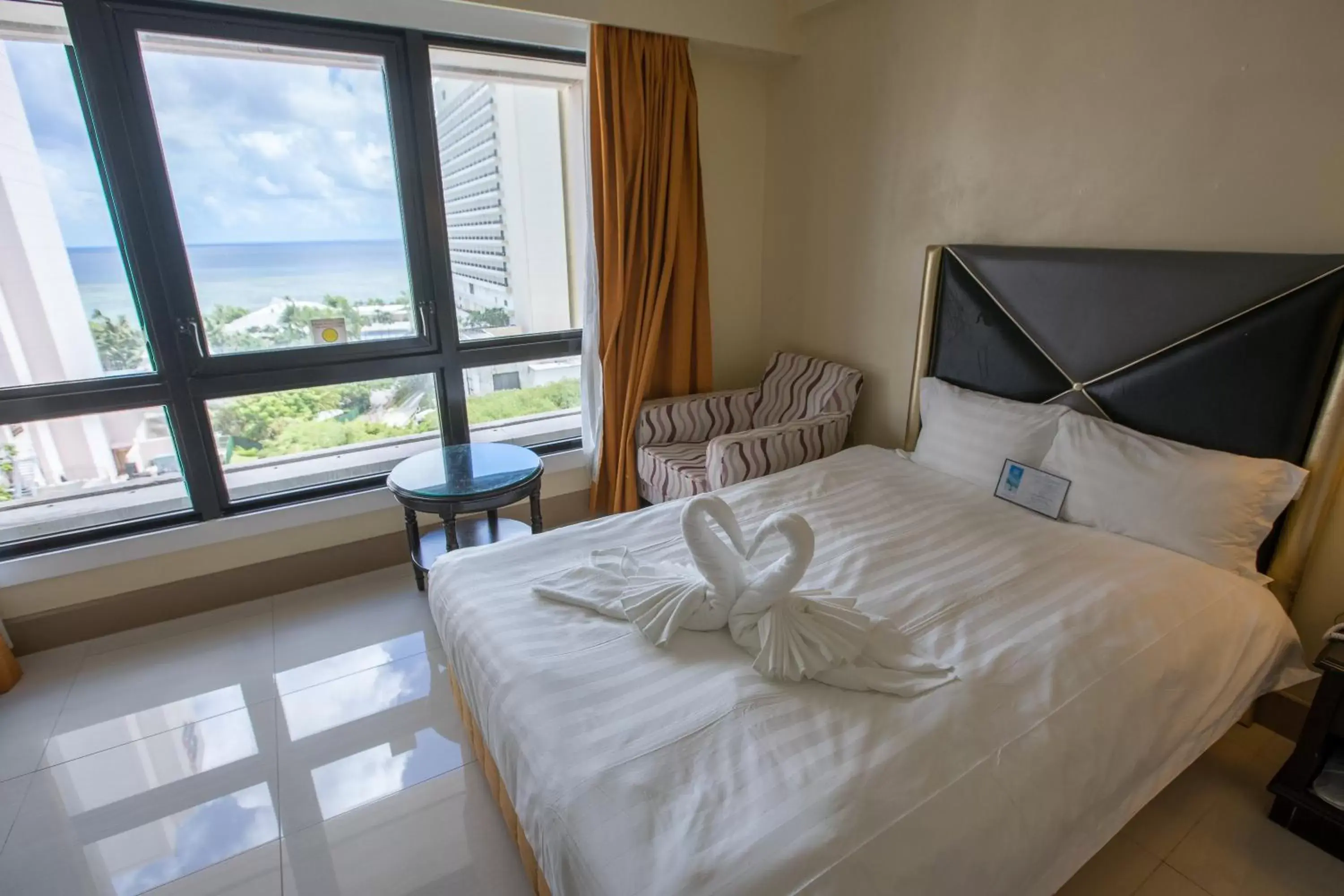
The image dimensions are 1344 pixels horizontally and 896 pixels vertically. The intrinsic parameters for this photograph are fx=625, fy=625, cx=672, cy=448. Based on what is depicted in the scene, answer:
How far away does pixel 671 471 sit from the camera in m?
2.72

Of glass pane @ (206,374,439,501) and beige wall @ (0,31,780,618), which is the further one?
glass pane @ (206,374,439,501)

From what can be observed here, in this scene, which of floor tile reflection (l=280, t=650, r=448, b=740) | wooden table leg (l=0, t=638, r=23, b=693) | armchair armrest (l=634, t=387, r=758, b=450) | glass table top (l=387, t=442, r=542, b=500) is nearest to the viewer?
floor tile reflection (l=280, t=650, r=448, b=740)

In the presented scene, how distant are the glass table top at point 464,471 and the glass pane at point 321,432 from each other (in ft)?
1.17

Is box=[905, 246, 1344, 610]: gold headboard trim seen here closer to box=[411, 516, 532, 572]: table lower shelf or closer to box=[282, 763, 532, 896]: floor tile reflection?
box=[282, 763, 532, 896]: floor tile reflection

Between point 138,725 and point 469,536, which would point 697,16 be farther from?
point 138,725

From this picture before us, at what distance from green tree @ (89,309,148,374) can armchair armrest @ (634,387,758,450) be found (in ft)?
6.39

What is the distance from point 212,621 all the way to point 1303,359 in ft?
11.9

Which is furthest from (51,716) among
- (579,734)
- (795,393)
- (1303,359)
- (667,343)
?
(1303,359)

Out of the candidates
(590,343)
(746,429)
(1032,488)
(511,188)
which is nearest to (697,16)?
(511,188)

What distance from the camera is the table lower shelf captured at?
2.61 meters

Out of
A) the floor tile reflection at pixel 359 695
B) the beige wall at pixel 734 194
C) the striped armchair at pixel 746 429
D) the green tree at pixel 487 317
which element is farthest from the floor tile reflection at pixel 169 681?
the beige wall at pixel 734 194

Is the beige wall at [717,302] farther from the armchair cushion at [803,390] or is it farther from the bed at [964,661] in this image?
the bed at [964,661]

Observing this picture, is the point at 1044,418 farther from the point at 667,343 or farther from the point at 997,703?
the point at 667,343

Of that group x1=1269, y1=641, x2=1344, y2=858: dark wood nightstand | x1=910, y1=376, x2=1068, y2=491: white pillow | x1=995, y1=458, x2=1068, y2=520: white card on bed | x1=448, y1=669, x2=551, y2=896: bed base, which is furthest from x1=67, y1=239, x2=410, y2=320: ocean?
x1=1269, y1=641, x2=1344, y2=858: dark wood nightstand
